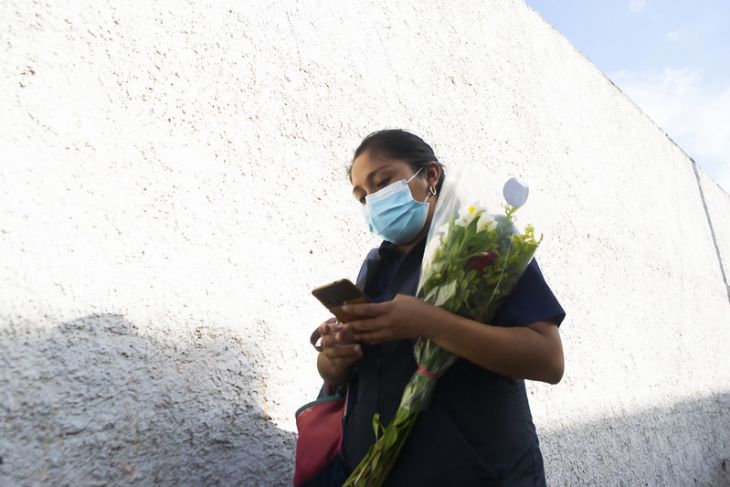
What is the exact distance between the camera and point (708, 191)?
723 centimetres

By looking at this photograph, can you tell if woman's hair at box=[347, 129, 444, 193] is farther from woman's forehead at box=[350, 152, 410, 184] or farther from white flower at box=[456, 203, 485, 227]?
white flower at box=[456, 203, 485, 227]

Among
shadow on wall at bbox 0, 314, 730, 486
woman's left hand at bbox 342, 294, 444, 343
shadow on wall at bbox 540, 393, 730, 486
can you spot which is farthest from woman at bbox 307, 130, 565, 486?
shadow on wall at bbox 540, 393, 730, 486

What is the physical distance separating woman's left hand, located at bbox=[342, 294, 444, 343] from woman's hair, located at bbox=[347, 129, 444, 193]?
491 mm

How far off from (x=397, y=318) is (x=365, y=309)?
2.7 inches

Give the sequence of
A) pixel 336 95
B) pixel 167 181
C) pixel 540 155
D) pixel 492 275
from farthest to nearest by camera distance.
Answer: pixel 540 155 → pixel 336 95 → pixel 167 181 → pixel 492 275

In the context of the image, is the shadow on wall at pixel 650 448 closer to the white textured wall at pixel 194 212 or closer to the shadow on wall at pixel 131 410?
the white textured wall at pixel 194 212

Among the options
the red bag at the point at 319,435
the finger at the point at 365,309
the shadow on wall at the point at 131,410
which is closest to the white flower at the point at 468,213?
the finger at the point at 365,309

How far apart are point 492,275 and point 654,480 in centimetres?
347

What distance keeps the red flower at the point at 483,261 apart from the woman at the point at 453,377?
0.30 feet

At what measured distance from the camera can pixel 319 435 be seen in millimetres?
1277

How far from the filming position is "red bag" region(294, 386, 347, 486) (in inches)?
49.3

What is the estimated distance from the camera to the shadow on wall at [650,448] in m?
2.80

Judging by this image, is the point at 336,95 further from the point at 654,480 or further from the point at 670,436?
the point at 670,436

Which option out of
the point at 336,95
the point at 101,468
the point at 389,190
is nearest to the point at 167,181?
the point at 389,190
